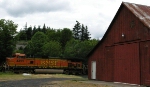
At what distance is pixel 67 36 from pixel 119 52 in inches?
3837

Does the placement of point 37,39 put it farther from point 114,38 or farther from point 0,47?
point 114,38

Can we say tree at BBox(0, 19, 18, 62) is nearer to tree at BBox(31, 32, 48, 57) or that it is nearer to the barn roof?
tree at BBox(31, 32, 48, 57)

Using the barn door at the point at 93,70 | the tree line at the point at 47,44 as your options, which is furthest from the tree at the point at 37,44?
the barn door at the point at 93,70

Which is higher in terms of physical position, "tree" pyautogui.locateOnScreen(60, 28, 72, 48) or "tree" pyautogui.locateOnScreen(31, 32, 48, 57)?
"tree" pyautogui.locateOnScreen(60, 28, 72, 48)

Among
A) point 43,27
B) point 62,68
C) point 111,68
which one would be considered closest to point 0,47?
point 62,68

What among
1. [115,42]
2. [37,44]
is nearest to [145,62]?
[115,42]

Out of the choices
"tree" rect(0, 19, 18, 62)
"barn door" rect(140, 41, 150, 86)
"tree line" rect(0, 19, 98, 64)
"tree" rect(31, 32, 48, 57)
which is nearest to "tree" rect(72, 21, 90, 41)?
"tree line" rect(0, 19, 98, 64)

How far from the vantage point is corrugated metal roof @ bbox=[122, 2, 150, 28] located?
77.0 feet

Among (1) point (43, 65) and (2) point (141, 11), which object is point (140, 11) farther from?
(1) point (43, 65)

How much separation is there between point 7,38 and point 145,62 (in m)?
44.3

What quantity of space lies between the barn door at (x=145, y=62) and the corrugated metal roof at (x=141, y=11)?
78.7 inches

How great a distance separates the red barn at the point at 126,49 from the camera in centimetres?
2302

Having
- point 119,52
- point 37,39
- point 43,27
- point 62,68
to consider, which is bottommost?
→ point 62,68

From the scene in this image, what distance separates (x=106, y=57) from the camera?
29.2 metres
